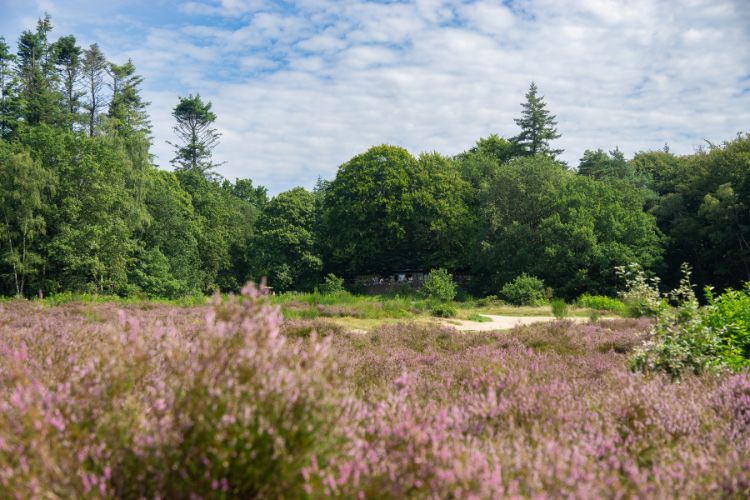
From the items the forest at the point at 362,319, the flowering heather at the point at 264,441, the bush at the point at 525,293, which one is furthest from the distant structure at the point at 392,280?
the flowering heather at the point at 264,441

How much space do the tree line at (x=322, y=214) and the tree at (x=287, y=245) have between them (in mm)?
128

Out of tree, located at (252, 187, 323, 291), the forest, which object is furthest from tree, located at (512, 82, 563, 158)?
tree, located at (252, 187, 323, 291)

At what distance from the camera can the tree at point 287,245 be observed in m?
45.2

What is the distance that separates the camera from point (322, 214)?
4878 centimetres

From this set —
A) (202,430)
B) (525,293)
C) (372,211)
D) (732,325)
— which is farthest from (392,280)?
(202,430)

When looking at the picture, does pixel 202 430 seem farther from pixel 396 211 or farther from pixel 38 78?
pixel 38 78

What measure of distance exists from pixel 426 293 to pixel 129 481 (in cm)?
2916

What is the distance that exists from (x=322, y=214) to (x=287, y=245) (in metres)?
4.67

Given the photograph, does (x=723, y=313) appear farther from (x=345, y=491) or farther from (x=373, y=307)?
(x=373, y=307)

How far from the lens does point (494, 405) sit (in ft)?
11.8

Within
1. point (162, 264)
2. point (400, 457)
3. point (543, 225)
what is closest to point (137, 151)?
point (162, 264)

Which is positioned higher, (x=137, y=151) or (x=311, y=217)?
(x=137, y=151)

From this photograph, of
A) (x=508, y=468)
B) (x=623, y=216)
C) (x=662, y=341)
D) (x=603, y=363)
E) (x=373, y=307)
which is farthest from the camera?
(x=623, y=216)

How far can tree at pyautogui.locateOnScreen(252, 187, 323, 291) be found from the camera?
45.2 meters
